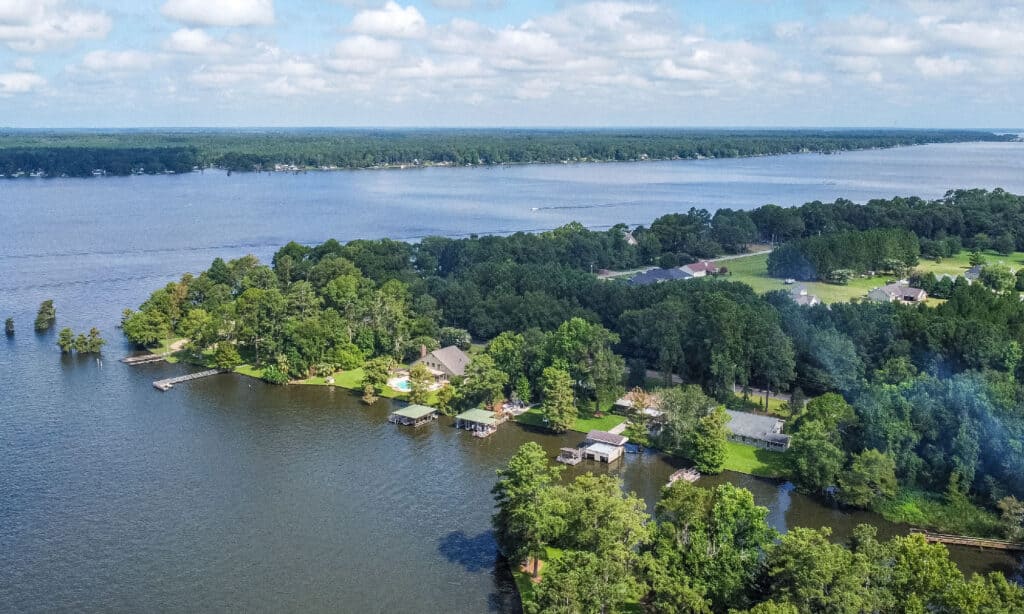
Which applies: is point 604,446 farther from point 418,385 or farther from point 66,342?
point 66,342

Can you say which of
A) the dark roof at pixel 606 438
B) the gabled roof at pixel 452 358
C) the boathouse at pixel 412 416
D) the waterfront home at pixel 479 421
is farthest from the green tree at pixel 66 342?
the dark roof at pixel 606 438

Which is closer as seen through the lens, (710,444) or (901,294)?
(710,444)

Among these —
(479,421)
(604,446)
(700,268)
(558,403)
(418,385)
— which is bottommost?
(604,446)

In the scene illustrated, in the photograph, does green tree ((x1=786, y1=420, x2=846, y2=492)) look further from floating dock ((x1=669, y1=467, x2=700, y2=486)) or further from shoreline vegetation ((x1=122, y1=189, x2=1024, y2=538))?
floating dock ((x1=669, y1=467, x2=700, y2=486))

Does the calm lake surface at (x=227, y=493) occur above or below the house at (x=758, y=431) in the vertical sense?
below

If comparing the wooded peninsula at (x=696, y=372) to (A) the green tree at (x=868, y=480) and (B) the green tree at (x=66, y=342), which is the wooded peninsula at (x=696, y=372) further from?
(B) the green tree at (x=66, y=342)

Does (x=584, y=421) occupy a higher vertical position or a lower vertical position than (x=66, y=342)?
lower

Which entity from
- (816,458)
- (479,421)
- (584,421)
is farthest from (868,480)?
(479,421)

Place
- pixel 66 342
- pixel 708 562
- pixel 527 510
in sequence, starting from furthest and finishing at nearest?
1. pixel 66 342
2. pixel 527 510
3. pixel 708 562
